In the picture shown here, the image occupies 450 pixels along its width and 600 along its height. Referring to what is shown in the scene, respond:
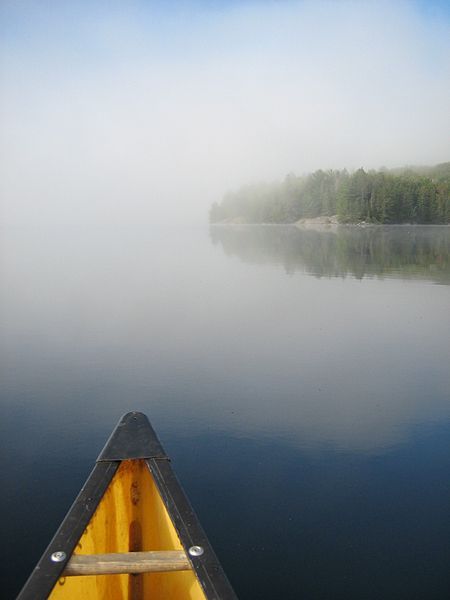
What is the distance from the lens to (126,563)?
401cm

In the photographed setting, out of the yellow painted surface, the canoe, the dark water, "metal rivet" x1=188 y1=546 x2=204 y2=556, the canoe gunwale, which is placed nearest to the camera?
the canoe gunwale

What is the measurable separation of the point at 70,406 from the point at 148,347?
208 inches

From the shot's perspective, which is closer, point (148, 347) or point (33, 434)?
point (33, 434)

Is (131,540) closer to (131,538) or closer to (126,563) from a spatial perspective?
(131,538)

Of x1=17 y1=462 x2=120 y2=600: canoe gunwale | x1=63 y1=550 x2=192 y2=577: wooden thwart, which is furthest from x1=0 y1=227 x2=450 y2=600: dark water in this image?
x1=63 y1=550 x2=192 y2=577: wooden thwart

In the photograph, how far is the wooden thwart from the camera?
391 centimetres

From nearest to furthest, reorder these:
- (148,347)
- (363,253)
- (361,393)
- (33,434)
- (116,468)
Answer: (116,468)
(33,434)
(361,393)
(148,347)
(363,253)

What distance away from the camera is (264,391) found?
1208 centimetres

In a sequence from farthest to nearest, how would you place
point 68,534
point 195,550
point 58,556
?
1. point 68,534
2. point 195,550
3. point 58,556

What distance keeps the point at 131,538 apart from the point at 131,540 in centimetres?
2

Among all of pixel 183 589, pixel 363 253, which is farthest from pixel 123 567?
pixel 363 253

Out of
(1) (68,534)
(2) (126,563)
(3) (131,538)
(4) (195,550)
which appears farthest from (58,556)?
(3) (131,538)

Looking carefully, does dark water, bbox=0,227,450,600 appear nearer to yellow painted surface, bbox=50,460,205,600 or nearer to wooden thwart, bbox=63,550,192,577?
yellow painted surface, bbox=50,460,205,600

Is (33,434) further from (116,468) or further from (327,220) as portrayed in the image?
(327,220)
